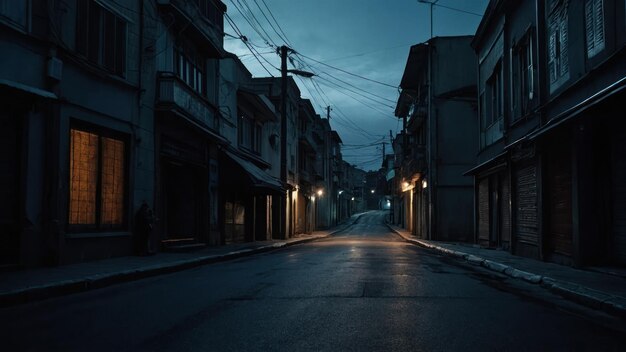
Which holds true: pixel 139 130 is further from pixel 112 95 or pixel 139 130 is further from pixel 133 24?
pixel 133 24

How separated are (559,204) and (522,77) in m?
5.15

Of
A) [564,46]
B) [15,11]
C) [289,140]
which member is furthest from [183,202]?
[289,140]

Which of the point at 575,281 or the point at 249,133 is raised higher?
the point at 249,133

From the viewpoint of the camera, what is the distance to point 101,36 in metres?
14.7

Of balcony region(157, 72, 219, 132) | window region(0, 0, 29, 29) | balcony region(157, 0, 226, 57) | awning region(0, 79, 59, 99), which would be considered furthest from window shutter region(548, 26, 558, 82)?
window region(0, 0, 29, 29)

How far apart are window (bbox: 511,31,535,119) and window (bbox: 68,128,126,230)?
1191 cm

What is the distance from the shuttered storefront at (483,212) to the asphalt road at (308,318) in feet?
41.5

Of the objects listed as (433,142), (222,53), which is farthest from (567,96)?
(433,142)

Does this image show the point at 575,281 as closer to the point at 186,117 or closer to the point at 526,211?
the point at 526,211

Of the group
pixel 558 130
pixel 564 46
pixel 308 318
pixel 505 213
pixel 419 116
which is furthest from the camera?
pixel 419 116

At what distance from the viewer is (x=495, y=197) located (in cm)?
2206

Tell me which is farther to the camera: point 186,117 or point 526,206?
point 186,117


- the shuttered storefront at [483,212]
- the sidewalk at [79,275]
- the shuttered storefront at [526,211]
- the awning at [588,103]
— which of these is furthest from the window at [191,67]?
the shuttered storefront at [483,212]

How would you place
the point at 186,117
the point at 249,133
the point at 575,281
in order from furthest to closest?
the point at 249,133, the point at 186,117, the point at 575,281
